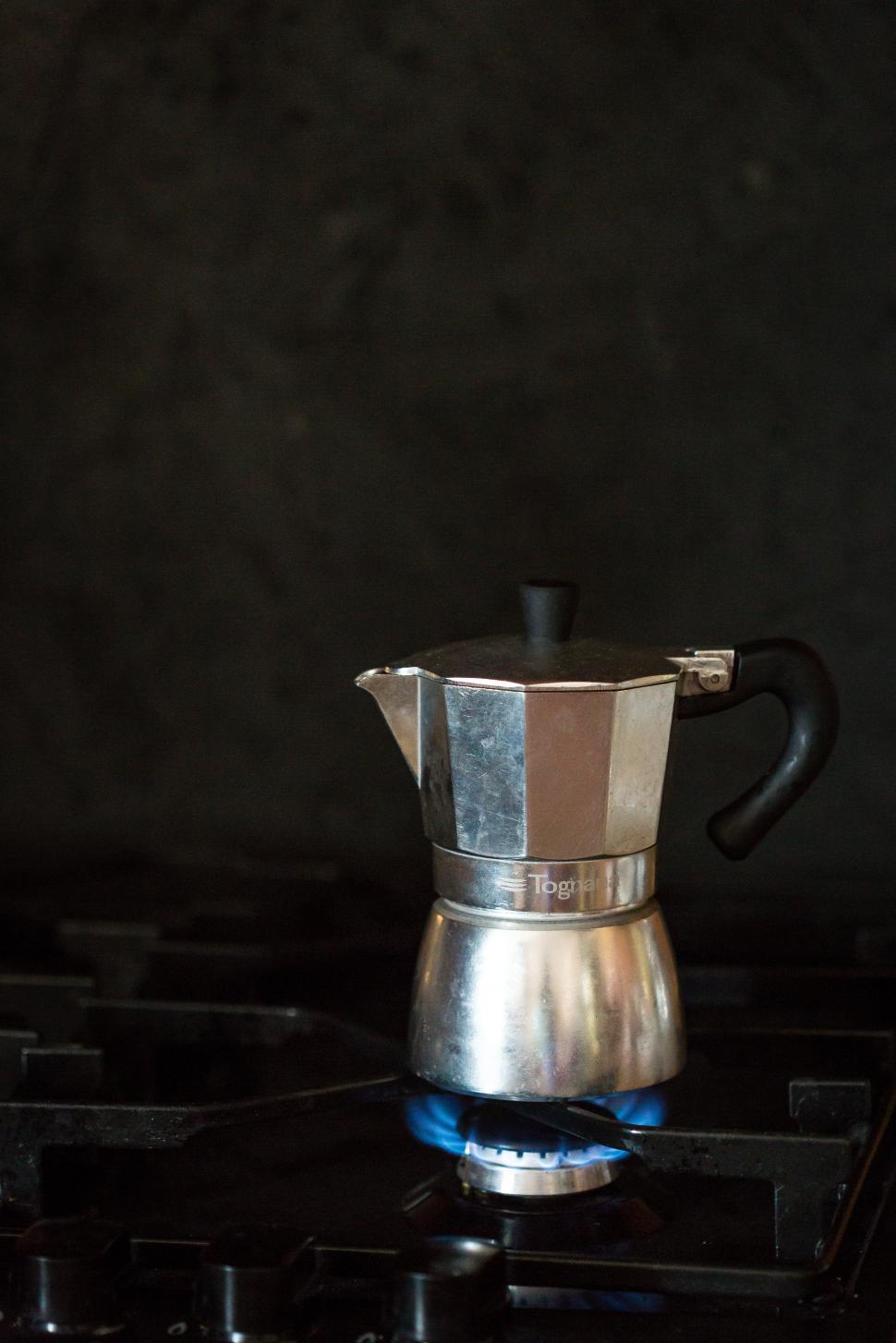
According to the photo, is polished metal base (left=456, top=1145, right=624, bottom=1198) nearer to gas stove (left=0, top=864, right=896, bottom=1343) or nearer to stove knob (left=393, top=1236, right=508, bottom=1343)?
gas stove (left=0, top=864, right=896, bottom=1343)

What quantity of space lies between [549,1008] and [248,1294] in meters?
0.18

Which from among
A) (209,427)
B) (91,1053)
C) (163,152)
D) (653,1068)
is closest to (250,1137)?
(91,1053)

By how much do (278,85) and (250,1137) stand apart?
27.9 inches

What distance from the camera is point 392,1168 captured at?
670 millimetres

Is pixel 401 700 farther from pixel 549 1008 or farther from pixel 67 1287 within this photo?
pixel 67 1287

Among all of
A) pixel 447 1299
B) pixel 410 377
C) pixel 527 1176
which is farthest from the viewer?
pixel 410 377

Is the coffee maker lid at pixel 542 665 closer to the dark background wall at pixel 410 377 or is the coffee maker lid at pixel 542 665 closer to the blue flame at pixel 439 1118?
the blue flame at pixel 439 1118

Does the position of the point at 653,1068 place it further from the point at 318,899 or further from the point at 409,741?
the point at 318,899

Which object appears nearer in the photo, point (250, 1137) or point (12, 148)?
point (250, 1137)

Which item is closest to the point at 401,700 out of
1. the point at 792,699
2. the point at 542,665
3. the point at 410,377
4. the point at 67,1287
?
the point at 542,665

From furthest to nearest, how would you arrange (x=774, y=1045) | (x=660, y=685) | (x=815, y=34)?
1. (x=815, y=34)
2. (x=774, y=1045)
3. (x=660, y=685)

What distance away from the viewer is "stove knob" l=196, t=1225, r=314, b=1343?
515mm

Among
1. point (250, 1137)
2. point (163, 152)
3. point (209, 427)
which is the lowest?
point (250, 1137)

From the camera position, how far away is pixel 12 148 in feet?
3.39
